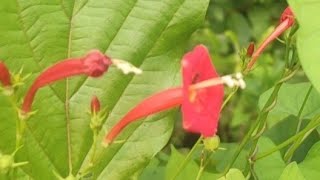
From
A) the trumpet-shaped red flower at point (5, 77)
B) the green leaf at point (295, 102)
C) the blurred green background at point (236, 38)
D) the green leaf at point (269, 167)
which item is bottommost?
the blurred green background at point (236, 38)

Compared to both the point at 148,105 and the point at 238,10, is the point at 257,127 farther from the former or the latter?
the point at 238,10

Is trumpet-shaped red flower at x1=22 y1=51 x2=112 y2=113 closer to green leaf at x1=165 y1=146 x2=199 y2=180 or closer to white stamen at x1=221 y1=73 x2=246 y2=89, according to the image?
white stamen at x1=221 y1=73 x2=246 y2=89

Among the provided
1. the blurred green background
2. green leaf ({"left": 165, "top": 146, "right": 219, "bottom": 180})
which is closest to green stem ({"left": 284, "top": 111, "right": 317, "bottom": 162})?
green leaf ({"left": 165, "top": 146, "right": 219, "bottom": 180})

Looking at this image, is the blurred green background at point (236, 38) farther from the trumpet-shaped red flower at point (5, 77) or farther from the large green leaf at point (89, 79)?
the trumpet-shaped red flower at point (5, 77)

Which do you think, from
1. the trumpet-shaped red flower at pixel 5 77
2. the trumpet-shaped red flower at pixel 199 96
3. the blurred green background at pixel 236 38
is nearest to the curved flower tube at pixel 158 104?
the trumpet-shaped red flower at pixel 199 96

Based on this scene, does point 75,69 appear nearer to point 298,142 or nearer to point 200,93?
point 200,93

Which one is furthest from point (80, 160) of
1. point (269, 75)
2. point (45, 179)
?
point (269, 75)

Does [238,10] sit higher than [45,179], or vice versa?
[45,179]
